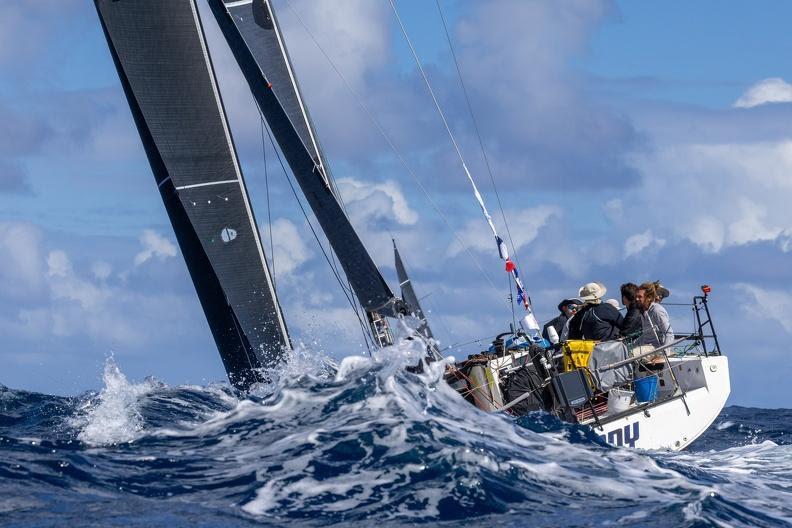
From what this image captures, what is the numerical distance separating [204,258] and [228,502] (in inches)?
270

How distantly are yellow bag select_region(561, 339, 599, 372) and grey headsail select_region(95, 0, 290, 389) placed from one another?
12.2 ft

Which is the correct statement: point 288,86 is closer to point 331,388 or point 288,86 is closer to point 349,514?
point 331,388

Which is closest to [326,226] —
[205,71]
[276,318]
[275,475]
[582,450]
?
[276,318]

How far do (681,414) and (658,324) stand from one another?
131 centimetres

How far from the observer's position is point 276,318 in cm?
1476

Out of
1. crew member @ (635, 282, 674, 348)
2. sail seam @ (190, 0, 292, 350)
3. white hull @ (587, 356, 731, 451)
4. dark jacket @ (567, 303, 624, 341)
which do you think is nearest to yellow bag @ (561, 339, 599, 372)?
dark jacket @ (567, 303, 624, 341)

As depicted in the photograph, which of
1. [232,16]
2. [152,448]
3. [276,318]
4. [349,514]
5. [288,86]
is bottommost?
[349,514]

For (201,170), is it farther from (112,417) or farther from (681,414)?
(681,414)

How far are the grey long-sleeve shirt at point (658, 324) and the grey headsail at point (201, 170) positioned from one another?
4.57m

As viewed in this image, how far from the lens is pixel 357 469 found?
8859 millimetres

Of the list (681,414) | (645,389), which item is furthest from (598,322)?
(681,414)

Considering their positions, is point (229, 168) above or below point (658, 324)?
above

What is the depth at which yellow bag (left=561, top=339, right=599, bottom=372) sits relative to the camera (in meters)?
12.9

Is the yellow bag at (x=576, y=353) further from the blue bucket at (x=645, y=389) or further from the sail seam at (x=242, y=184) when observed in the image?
the sail seam at (x=242, y=184)
